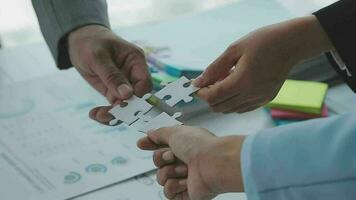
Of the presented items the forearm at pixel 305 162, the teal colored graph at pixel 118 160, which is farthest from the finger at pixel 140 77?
the forearm at pixel 305 162

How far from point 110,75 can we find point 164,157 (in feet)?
0.75

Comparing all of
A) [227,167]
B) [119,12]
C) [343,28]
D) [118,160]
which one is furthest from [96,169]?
[119,12]

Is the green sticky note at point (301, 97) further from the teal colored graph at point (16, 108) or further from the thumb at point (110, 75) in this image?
the teal colored graph at point (16, 108)

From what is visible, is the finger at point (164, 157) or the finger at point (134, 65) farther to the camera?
the finger at point (134, 65)

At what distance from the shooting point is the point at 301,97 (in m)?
0.91

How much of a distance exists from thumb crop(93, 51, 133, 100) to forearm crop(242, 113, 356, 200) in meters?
0.32

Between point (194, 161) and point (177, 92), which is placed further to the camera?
point (177, 92)

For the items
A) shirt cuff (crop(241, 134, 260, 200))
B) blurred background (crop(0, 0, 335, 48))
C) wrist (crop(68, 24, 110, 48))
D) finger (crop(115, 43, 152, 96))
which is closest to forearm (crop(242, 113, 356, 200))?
shirt cuff (crop(241, 134, 260, 200))

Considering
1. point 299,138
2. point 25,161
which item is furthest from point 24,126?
point 299,138

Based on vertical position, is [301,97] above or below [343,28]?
below

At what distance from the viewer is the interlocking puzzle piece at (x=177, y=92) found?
2.39 ft

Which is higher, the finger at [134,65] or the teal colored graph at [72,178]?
the finger at [134,65]

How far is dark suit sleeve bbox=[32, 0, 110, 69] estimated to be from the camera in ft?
3.01

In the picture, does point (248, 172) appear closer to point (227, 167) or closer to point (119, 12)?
point (227, 167)
